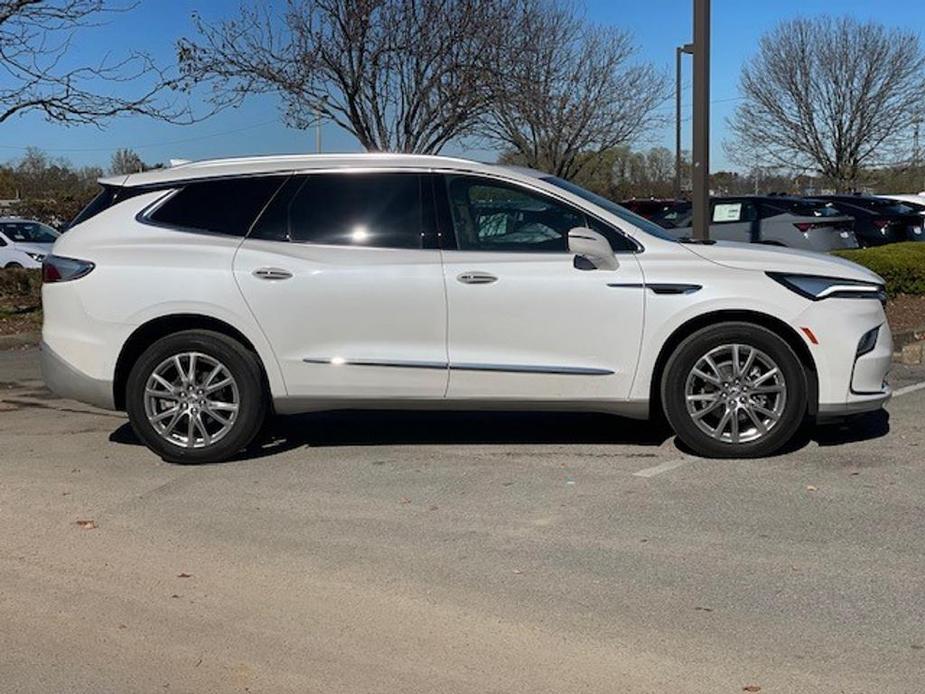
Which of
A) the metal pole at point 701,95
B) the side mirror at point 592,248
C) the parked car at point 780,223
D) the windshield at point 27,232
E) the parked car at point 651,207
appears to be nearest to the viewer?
the side mirror at point 592,248

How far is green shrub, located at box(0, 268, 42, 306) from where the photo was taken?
15.5 metres

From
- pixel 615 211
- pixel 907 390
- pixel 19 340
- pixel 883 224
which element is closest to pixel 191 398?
pixel 615 211

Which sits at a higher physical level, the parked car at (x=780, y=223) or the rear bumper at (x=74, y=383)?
the parked car at (x=780, y=223)

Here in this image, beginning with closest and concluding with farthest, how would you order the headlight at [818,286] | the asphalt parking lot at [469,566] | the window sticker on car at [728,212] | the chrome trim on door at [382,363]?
the asphalt parking lot at [469,566]
the headlight at [818,286]
the chrome trim on door at [382,363]
the window sticker on car at [728,212]

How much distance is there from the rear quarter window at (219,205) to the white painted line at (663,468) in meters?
2.72

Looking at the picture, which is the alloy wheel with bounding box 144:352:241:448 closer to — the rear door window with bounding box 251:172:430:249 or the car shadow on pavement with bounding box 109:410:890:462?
the car shadow on pavement with bounding box 109:410:890:462

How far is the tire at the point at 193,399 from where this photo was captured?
6.45 meters

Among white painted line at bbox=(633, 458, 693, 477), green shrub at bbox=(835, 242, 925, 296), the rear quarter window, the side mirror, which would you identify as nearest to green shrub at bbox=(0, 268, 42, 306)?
the rear quarter window

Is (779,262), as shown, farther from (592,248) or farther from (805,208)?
(805,208)

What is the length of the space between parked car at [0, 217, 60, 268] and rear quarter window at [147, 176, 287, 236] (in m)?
15.6

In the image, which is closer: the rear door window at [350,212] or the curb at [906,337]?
the rear door window at [350,212]

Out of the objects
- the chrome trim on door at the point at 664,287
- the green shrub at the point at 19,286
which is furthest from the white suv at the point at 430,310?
the green shrub at the point at 19,286

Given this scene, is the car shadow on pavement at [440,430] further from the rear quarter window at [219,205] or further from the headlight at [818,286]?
the rear quarter window at [219,205]

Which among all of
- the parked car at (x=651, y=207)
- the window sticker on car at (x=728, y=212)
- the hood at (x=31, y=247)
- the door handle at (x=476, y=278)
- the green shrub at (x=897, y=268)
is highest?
the parked car at (x=651, y=207)
